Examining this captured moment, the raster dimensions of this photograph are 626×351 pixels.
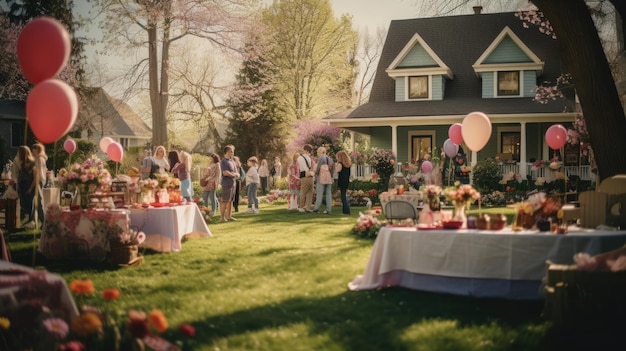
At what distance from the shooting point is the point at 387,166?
2422cm

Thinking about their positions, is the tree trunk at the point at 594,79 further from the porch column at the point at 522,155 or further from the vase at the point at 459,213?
the porch column at the point at 522,155

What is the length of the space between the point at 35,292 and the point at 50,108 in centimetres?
217

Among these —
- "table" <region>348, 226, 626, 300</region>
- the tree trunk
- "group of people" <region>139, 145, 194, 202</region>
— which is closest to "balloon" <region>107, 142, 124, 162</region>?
"group of people" <region>139, 145, 194, 202</region>

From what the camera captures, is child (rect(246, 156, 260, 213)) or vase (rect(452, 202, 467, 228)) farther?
child (rect(246, 156, 260, 213))

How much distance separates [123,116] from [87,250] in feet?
160

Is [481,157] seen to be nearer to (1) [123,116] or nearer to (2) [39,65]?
(2) [39,65]

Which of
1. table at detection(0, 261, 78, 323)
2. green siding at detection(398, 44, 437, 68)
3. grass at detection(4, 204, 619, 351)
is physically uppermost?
green siding at detection(398, 44, 437, 68)

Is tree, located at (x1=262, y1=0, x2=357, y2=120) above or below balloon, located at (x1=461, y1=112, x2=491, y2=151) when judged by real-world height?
above

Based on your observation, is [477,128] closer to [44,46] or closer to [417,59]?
[44,46]

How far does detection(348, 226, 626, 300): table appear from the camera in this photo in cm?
695

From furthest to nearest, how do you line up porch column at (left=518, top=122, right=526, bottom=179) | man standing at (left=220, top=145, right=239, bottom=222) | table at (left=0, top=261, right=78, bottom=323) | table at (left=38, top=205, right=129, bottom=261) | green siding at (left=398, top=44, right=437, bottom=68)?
green siding at (left=398, top=44, right=437, bottom=68)
porch column at (left=518, top=122, right=526, bottom=179)
man standing at (left=220, top=145, right=239, bottom=222)
table at (left=38, top=205, right=129, bottom=261)
table at (left=0, top=261, right=78, bottom=323)

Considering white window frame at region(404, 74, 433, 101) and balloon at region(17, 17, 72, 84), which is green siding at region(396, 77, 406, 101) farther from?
balloon at region(17, 17, 72, 84)

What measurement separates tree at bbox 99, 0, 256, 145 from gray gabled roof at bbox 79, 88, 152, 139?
44.3ft

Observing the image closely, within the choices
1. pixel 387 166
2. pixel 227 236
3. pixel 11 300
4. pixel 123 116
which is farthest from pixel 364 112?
pixel 123 116
